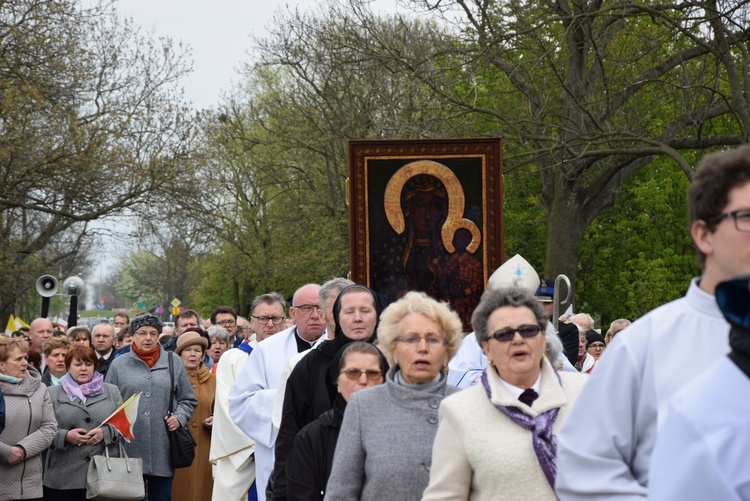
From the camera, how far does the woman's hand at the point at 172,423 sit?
10445 mm

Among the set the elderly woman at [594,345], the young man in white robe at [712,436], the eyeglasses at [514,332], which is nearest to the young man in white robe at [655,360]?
the young man in white robe at [712,436]

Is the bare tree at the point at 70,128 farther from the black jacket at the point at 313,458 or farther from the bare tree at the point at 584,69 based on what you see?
the black jacket at the point at 313,458

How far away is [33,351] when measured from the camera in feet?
39.9

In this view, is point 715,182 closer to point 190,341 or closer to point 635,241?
point 190,341

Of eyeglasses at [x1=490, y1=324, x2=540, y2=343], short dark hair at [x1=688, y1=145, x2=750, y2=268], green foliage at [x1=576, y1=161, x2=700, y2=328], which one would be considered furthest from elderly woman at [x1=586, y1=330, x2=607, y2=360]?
green foliage at [x1=576, y1=161, x2=700, y2=328]

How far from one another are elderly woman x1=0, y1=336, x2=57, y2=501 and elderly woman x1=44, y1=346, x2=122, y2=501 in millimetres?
159

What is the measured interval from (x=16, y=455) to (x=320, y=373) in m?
3.98

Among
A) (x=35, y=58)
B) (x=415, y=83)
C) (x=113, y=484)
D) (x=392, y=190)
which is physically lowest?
(x=113, y=484)

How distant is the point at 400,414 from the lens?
516cm

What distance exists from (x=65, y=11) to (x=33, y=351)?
46.7ft

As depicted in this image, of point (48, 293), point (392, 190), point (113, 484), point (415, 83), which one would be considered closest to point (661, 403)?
point (113, 484)

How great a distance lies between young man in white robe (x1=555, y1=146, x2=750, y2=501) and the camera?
2.70 m

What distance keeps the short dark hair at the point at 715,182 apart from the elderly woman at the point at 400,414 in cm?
247

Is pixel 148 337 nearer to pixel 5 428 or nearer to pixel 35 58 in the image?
pixel 5 428
